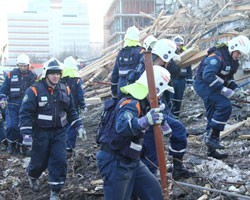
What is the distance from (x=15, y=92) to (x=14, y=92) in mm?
24

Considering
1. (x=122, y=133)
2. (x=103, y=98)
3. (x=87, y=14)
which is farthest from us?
(x=87, y=14)

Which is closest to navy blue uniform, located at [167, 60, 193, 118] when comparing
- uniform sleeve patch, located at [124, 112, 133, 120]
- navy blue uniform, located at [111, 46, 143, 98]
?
navy blue uniform, located at [111, 46, 143, 98]

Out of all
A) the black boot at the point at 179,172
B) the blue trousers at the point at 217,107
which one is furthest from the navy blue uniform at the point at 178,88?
the black boot at the point at 179,172

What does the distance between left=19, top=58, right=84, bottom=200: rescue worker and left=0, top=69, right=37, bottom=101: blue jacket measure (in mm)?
2814

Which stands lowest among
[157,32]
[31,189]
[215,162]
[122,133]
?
[31,189]

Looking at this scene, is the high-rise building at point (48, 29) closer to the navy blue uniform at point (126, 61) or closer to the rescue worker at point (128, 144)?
the navy blue uniform at point (126, 61)

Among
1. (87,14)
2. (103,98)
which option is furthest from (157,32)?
(87,14)

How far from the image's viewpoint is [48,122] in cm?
553

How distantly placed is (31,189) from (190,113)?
5435 millimetres

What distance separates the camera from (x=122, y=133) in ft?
11.2

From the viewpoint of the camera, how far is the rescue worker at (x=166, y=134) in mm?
5117

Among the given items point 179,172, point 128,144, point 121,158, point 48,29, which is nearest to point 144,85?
point 128,144

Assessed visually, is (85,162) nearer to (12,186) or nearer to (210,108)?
(12,186)

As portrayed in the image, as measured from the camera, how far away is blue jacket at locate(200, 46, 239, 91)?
6.44 m
